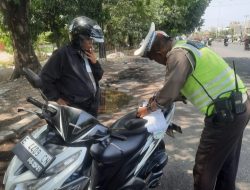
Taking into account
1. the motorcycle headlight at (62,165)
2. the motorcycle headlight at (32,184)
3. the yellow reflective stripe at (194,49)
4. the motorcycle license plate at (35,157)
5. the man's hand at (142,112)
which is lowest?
the motorcycle headlight at (32,184)

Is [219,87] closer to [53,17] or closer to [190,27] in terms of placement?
[53,17]

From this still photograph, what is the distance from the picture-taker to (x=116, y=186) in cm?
302

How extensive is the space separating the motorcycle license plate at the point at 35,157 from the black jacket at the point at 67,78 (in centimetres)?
101

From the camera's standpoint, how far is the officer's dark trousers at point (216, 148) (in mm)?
3070

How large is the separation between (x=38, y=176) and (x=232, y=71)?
5.71 feet

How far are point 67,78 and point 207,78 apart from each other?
4.62 ft

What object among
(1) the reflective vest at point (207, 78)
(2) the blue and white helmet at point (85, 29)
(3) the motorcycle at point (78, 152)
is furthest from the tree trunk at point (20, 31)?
(1) the reflective vest at point (207, 78)

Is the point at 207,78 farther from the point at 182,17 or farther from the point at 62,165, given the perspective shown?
the point at 182,17

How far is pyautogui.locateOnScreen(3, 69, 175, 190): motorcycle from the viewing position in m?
2.68

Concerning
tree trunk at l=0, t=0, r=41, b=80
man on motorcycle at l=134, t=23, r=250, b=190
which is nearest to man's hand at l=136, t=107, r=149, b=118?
man on motorcycle at l=134, t=23, r=250, b=190

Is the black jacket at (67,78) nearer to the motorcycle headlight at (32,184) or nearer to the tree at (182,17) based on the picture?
the motorcycle headlight at (32,184)

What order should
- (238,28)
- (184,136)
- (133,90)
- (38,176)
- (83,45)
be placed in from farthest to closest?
(238,28), (133,90), (184,136), (83,45), (38,176)

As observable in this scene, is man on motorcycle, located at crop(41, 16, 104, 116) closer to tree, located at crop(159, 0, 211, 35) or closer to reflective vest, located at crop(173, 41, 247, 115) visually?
reflective vest, located at crop(173, 41, 247, 115)

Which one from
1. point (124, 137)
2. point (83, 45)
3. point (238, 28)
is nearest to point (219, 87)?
point (124, 137)
